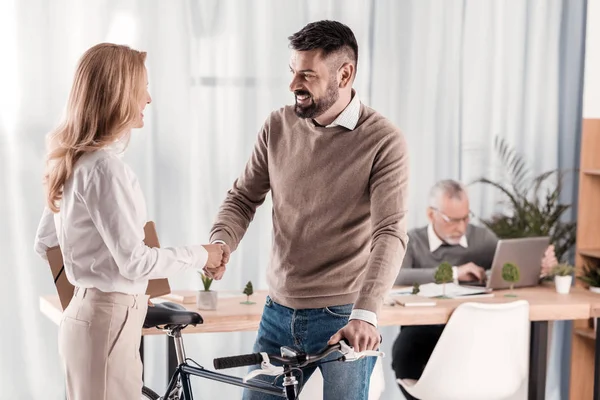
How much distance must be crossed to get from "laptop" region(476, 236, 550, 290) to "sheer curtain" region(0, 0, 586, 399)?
38.1 inches

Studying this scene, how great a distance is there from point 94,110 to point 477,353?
6.56ft

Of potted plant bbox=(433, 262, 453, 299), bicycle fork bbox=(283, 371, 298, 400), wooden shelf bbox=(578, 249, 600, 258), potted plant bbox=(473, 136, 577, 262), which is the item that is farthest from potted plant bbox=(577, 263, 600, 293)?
bicycle fork bbox=(283, 371, 298, 400)

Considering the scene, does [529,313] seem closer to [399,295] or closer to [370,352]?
[399,295]

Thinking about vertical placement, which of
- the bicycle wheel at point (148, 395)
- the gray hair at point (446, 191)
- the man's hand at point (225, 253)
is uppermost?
the man's hand at point (225, 253)

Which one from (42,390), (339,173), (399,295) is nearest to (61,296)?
(339,173)

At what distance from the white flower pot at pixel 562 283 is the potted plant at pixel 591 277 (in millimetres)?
332

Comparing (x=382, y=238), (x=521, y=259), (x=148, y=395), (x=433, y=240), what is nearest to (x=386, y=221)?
(x=382, y=238)

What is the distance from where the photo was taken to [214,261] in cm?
235

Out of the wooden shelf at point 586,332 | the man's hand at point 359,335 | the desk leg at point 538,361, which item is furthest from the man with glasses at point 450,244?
the man's hand at point 359,335

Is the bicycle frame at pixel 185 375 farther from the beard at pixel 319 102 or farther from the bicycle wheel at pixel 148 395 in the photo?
the beard at pixel 319 102

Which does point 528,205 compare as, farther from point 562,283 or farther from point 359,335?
point 359,335

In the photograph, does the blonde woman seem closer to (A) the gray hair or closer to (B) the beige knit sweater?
(B) the beige knit sweater

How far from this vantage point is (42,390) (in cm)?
434

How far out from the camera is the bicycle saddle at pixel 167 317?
256cm
